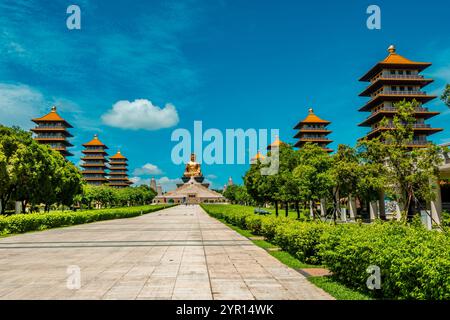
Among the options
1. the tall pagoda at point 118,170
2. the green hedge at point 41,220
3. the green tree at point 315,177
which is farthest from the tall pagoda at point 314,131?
the tall pagoda at point 118,170

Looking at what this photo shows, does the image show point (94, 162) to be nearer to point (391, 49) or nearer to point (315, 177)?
point (391, 49)

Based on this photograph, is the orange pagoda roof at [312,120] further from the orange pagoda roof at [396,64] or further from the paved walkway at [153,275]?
the paved walkway at [153,275]

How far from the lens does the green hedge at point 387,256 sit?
221 inches

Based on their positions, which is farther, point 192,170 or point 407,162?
point 192,170

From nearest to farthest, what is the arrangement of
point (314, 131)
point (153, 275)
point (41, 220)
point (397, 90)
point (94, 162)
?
point (153, 275) → point (41, 220) → point (397, 90) → point (314, 131) → point (94, 162)

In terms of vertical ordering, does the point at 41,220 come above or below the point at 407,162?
below

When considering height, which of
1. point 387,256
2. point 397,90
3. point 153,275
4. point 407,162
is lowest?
point 153,275

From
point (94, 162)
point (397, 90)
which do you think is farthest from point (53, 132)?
point (397, 90)

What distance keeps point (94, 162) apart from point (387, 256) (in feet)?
357

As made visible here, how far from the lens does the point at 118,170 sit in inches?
4875

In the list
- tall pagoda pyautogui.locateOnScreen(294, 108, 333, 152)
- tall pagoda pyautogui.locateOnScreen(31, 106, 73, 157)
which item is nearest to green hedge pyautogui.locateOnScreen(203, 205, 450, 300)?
tall pagoda pyautogui.locateOnScreen(294, 108, 333, 152)

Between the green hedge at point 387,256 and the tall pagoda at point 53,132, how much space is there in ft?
266

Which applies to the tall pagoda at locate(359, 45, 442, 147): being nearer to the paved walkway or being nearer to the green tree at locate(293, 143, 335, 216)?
the green tree at locate(293, 143, 335, 216)

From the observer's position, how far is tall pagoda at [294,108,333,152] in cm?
7100
